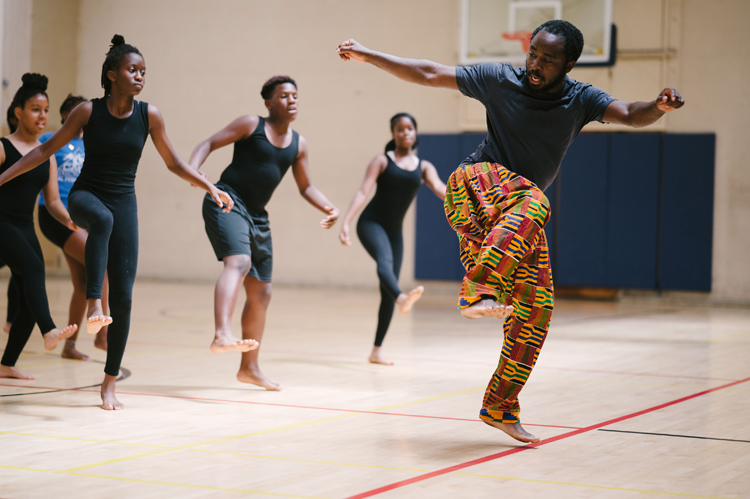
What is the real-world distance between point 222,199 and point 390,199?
1.98m

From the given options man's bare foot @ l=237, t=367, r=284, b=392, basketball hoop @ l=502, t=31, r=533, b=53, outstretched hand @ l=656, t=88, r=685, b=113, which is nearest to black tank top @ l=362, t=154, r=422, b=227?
man's bare foot @ l=237, t=367, r=284, b=392

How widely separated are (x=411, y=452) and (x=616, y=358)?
11.3 feet

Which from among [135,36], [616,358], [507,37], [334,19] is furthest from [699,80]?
[135,36]

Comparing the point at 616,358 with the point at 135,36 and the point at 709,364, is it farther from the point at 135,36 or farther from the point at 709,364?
the point at 135,36

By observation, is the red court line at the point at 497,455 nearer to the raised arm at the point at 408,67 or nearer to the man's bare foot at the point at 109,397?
the raised arm at the point at 408,67

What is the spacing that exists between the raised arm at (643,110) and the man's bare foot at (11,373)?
352 cm

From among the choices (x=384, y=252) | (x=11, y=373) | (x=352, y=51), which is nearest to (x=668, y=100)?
(x=352, y=51)

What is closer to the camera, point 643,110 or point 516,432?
point 643,110

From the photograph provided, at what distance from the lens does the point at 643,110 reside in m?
3.15

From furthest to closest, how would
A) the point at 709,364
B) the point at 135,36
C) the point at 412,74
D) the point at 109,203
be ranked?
the point at 135,36 → the point at 709,364 → the point at 109,203 → the point at 412,74

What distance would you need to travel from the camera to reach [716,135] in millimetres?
11688

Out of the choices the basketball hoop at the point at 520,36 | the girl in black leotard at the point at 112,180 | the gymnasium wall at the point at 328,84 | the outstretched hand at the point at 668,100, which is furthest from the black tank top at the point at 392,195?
the gymnasium wall at the point at 328,84

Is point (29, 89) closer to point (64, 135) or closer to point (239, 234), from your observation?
point (64, 135)

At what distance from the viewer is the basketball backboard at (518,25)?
11492 millimetres
